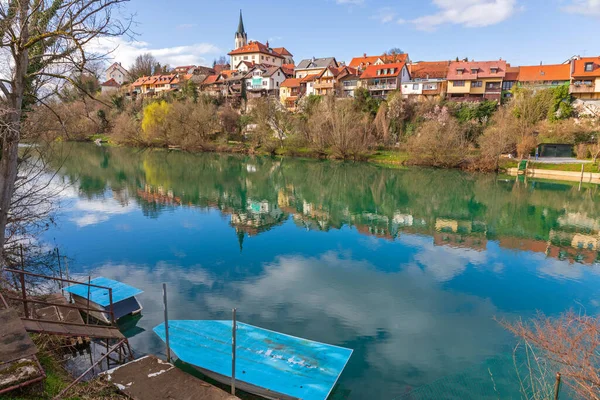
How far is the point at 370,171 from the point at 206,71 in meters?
75.2

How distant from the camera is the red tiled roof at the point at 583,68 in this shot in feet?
187

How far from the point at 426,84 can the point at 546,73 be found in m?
18.3

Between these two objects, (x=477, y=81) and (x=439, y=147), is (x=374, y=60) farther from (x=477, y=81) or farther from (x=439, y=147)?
(x=439, y=147)

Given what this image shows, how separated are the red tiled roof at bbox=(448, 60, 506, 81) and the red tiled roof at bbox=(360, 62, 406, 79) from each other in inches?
348

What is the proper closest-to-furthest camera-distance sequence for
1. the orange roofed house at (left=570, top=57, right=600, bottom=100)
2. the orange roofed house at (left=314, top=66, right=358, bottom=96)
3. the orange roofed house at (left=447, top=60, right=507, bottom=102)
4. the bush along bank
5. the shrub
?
the bush along bank
the shrub
the orange roofed house at (left=570, top=57, right=600, bottom=100)
the orange roofed house at (left=447, top=60, right=507, bottom=102)
the orange roofed house at (left=314, top=66, right=358, bottom=96)

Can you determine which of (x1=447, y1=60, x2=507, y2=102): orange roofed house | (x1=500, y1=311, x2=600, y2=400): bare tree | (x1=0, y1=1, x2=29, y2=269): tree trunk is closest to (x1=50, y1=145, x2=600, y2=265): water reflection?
(x1=500, y1=311, x2=600, y2=400): bare tree

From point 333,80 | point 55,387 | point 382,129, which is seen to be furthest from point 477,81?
point 55,387

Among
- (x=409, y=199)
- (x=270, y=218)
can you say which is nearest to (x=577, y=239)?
(x=409, y=199)

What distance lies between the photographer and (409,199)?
3278 centimetres

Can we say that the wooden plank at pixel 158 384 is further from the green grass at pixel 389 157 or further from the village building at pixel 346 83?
the village building at pixel 346 83

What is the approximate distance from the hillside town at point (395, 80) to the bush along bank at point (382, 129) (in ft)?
14.1

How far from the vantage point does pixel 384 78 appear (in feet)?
235

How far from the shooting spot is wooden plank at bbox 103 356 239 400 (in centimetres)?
751

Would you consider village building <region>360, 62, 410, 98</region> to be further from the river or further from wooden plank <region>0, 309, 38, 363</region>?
wooden plank <region>0, 309, 38, 363</region>
